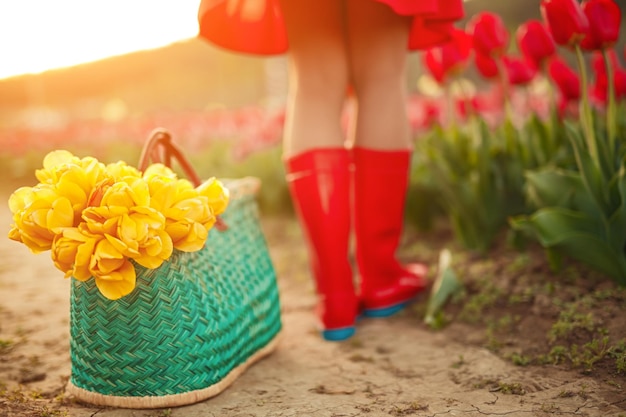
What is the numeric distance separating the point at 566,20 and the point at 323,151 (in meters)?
0.60

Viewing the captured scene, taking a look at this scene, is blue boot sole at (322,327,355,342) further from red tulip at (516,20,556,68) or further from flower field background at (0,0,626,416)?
red tulip at (516,20,556,68)

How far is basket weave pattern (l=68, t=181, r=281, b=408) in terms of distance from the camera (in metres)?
1.07

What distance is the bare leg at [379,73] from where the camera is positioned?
1.46 metres

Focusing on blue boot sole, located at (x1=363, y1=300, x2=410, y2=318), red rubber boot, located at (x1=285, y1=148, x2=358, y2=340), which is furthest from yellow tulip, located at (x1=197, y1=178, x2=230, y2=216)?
blue boot sole, located at (x1=363, y1=300, x2=410, y2=318)

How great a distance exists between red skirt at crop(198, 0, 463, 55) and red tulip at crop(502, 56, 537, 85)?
41 centimetres

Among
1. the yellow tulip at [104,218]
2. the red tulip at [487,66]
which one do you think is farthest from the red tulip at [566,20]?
the yellow tulip at [104,218]

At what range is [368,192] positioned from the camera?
156 cm

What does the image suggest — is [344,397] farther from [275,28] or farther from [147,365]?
[275,28]

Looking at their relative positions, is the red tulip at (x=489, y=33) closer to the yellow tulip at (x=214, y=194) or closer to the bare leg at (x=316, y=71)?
the bare leg at (x=316, y=71)

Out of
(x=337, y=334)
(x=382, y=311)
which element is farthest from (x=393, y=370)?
(x=382, y=311)

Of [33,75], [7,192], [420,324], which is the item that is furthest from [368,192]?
[33,75]

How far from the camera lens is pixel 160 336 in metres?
1.08

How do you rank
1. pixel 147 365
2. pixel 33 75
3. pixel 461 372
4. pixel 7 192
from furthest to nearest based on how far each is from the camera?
pixel 33 75 → pixel 7 192 → pixel 461 372 → pixel 147 365

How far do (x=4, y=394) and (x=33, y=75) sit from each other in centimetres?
1007
